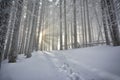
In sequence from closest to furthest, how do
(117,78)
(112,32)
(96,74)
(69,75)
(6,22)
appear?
(117,78) < (96,74) < (69,75) < (6,22) < (112,32)

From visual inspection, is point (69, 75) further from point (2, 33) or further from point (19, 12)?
point (19, 12)

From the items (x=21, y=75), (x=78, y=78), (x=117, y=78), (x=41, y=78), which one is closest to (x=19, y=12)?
(x=21, y=75)

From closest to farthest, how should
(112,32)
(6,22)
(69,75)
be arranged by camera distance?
(69,75)
(6,22)
(112,32)

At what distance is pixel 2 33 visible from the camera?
5793 millimetres

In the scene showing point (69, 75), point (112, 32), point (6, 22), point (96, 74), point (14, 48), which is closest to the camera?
point (96, 74)

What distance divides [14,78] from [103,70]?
432 cm

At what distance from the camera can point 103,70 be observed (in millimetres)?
5090

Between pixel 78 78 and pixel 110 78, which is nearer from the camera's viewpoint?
pixel 110 78

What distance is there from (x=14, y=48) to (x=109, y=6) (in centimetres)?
819

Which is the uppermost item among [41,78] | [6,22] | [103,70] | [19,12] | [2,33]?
[19,12]

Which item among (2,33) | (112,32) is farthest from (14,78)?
(112,32)

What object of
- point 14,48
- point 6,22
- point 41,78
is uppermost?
point 6,22

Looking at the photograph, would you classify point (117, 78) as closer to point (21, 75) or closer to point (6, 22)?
point (21, 75)

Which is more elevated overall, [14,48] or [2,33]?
[2,33]
